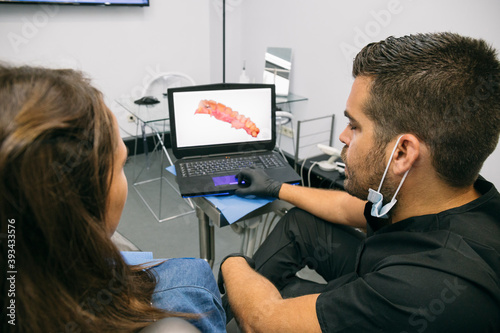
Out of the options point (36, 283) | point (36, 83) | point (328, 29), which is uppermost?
point (328, 29)

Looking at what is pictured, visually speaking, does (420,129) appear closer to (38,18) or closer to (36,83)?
(36,83)

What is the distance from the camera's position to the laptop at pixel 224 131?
1273mm

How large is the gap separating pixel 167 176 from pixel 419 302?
246 centimetres

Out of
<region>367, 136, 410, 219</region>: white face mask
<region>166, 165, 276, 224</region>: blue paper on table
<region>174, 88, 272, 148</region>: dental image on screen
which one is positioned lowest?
<region>166, 165, 276, 224</region>: blue paper on table

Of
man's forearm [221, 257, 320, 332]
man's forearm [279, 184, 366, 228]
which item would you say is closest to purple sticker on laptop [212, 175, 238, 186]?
man's forearm [279, 184, 366, 228]

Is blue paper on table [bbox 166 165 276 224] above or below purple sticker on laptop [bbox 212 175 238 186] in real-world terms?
below

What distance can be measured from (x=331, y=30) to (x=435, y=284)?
2.07m

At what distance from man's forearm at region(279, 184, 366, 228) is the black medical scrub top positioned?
305mm

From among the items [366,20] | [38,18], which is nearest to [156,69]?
[38,18]

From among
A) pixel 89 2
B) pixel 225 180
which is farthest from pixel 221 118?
pixel 89 2

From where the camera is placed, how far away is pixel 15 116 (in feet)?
1.20

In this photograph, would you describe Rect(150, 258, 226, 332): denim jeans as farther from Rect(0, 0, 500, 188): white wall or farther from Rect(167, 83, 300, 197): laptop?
Rect(0, 0, 500, 188): white wall

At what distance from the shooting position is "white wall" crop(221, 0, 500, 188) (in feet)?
5.41

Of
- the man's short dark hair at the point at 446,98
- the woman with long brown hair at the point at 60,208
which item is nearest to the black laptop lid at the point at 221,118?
the man's short dark hair at the point at 446,98
